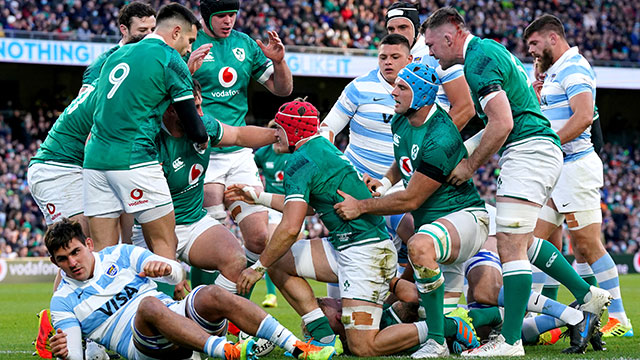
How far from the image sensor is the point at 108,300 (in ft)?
18.3

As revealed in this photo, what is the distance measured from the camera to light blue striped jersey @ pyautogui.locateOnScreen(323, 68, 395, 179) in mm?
8102

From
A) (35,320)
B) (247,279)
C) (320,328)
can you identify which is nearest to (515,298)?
(320,328)

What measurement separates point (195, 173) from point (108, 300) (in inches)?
63.6

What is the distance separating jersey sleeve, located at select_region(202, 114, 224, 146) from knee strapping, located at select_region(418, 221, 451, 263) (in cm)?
190

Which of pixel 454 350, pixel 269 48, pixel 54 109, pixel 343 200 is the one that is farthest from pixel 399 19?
pixel 54 109

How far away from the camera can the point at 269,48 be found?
7.91 m

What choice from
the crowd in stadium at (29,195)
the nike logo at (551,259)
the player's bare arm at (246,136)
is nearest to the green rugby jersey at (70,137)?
the player's bare arm at (246,136)

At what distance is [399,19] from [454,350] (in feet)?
11.8

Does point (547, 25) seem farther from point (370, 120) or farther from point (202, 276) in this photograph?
point (202, 276)

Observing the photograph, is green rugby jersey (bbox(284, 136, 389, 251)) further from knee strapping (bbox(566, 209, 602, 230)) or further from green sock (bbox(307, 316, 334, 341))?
knee strapping (bbox(566, 209, 602, 230))

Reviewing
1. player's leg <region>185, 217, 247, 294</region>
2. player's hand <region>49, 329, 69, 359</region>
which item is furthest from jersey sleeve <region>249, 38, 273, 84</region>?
player's hand <region>49, 329, 69, 359</region>

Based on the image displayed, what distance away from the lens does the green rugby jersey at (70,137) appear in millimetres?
6918

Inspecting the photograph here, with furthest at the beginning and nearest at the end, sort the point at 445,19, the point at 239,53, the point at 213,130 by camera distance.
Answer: the point at 239,53 → the point at 213,130 → the point at 445,19

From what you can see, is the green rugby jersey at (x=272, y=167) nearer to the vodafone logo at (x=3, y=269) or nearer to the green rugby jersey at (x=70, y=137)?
the green rugby jersey at (x=70, y=137)
